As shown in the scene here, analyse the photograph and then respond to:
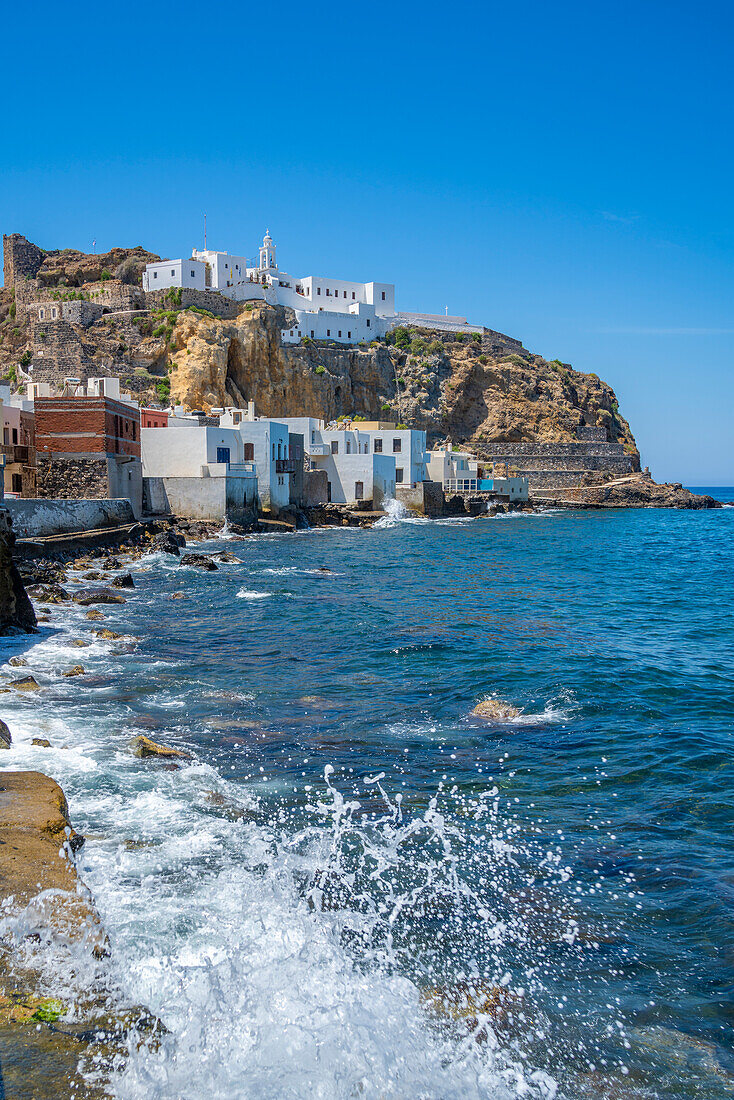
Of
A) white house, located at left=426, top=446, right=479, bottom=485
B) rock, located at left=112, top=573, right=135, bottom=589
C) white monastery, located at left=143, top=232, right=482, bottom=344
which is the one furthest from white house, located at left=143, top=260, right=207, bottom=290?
rock, located at left=112, top=573, right=135, bottom=589

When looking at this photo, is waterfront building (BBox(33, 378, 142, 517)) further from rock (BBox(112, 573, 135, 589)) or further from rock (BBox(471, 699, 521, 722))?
rock (BBox(471, 699, 521, 722))

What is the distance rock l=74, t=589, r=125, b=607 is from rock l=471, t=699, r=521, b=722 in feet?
37.1

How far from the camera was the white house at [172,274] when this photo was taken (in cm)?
6775

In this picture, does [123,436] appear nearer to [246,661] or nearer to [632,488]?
[246,661]

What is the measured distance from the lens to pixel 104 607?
1898 cm

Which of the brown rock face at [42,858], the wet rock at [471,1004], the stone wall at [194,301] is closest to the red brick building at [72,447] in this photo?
the brown rock face at [42,858]

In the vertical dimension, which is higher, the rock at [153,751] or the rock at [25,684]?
the rock at [25,684]

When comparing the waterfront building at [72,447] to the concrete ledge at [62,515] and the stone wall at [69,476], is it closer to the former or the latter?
the stone wall at [69,476]

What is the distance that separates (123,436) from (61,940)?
30598mm

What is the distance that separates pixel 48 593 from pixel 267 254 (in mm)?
65630

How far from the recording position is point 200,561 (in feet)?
90.3

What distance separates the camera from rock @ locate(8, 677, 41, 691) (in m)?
11.4

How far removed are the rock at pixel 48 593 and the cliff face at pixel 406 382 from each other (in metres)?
43.5

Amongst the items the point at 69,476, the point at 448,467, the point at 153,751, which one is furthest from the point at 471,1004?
the point at 448,467
